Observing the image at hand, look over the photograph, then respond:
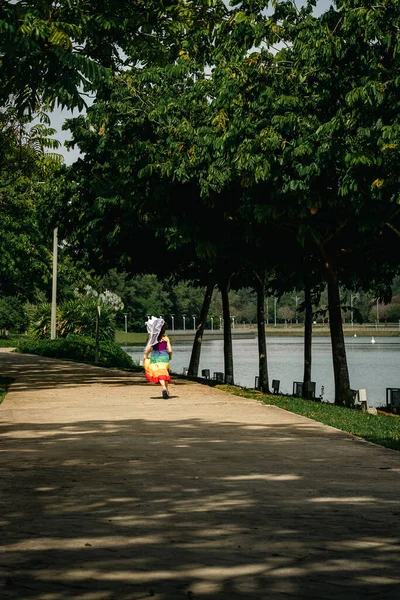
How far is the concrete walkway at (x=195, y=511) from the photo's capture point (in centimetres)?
520

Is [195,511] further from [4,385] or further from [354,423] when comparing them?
[4,385]

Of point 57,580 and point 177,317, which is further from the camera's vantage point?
point 177,317

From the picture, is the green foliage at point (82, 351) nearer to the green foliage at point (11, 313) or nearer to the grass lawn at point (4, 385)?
the grass lawn at point (4, 385)

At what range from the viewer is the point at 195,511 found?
718 centimetres

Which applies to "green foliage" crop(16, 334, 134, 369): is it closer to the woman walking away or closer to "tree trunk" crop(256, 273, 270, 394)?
"tree trunk" crop(256, 273, 270, 394)

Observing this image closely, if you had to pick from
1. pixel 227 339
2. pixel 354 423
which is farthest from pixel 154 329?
pixel 227 339

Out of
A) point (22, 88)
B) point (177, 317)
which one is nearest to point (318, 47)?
point (22, 88)

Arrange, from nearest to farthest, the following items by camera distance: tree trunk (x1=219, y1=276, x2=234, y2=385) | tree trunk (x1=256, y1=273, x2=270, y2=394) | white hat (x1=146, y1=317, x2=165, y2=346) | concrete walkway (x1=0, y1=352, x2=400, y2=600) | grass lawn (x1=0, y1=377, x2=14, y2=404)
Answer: concrete walkway (x1=0, y1=352, x2=400, y2=600) → grass lawn (x1=0, y1=377, x2=14, y2=404) → white hat (x1=146, y1=317, x2=165, y2=346) → tree trunk (x1=256, y1=273, x2=270, y2=394) → tree trunk (x1=219, y1=276, x2=234, y2=385)

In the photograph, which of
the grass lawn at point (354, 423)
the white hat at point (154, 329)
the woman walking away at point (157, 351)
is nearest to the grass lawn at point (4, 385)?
the woman walking away at point (157, 351)

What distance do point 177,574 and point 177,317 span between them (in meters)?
163

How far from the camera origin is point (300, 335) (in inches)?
5640

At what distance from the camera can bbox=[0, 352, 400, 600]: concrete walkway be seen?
Result: 5.20 m

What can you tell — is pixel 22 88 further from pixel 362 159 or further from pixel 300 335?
pixel 300 335

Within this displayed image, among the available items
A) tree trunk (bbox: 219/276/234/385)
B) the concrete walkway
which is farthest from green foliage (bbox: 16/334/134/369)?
the concrete walkway
